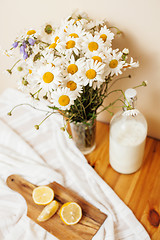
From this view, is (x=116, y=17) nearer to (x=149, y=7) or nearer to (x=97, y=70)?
(x=149, y=7)

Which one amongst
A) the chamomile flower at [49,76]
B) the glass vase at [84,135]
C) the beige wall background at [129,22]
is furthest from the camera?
the glass vase at [84,135]

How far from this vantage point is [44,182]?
844mm

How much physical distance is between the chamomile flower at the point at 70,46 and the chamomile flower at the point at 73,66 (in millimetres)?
19

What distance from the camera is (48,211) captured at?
74cm

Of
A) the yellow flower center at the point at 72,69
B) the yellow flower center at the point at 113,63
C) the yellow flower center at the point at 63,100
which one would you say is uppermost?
the yellow flower center at the point at 113,63

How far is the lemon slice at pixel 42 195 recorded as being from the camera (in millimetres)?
773

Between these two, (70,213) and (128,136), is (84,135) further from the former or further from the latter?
(70,213)

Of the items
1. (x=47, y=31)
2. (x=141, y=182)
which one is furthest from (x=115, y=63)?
(x=141, y=182)

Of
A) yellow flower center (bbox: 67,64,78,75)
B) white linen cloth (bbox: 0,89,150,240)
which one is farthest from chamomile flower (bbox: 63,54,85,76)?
white linen cloth (bbox: 0,89,150,240)

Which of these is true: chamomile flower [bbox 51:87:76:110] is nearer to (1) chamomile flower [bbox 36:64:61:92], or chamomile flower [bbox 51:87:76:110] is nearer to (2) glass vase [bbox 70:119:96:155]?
(1) chamomile flower [bbox 36:64:61:92]

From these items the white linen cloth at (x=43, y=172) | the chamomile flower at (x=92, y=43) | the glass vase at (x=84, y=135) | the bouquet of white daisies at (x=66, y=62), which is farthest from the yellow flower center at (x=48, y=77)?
the white linen cloth at (x=43, y=172)

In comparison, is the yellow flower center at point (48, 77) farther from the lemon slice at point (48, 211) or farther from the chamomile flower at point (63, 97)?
the lemon slice at point (48, 211)

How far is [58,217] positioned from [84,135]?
0.96 feet

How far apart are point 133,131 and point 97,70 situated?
0.94 ft
